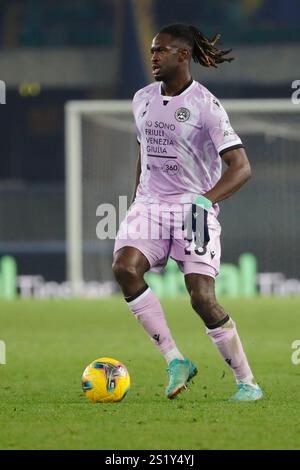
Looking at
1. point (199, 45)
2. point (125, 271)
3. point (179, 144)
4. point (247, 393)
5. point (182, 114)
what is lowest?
point (247, 393)

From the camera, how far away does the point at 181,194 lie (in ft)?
25.4

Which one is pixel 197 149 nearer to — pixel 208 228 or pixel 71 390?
pixel 208 228

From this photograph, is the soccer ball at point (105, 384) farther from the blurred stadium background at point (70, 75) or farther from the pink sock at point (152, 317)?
the blurred stadium background at point (70, 75)

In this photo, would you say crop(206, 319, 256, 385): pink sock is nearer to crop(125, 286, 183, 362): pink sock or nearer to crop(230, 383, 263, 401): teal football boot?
crop(230, 383, 263, 401): teal football boot

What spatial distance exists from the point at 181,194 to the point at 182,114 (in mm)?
468

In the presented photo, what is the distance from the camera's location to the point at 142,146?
310 inches

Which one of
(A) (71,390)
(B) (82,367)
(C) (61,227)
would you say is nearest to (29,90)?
(C) (61,227)

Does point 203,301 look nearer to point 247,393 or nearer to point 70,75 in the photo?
point 247,393

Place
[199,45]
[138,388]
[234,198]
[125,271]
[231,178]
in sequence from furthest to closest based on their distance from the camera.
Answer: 1. [234,198]
2. [138,388]
3. [199,45]
4. [125,271]
5. [231,178]

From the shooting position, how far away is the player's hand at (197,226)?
7.46 meters

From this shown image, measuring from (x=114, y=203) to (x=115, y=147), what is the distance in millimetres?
926

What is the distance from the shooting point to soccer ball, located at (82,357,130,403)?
7523 mm

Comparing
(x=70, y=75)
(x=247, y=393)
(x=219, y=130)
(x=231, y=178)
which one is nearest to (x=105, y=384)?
(x=247, y=393)

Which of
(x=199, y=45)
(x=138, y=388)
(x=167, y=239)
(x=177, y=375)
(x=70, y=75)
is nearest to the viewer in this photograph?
(x=177, y=375)
